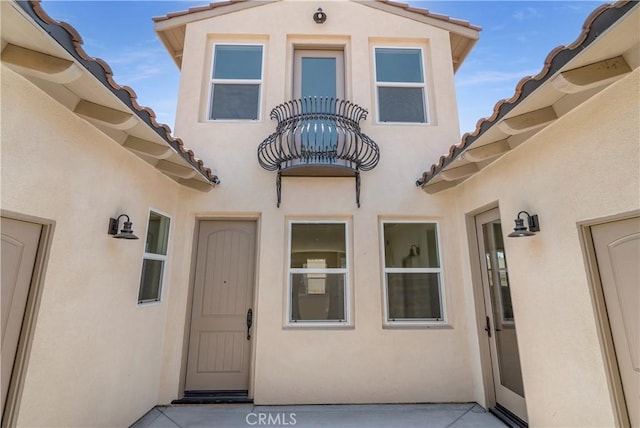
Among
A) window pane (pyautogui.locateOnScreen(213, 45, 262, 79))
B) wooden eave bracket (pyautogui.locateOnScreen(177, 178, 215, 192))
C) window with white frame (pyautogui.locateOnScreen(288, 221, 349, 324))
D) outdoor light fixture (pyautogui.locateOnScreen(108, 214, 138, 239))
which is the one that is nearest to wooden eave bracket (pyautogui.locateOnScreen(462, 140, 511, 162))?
window with white frame (pyautogui.locateOnScreen(288, 221, 349, 324))

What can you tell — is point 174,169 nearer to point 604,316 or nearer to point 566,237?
point 566,237

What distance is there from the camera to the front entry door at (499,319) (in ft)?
13.1

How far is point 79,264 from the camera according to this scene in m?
3.15

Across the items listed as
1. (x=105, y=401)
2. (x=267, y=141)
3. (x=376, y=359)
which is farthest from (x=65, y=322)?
(x=376, y=359)

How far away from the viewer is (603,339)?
8.93ft

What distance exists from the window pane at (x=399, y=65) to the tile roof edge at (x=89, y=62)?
176 inches

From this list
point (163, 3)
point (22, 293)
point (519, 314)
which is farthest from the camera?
point (163, 3)

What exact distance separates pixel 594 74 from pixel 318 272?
414 cm

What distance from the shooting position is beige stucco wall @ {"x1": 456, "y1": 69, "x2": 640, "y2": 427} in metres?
2.57

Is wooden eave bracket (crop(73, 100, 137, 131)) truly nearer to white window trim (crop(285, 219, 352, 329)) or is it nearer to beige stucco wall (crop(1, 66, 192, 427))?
beige stucco wall (crop(1, 66, 192, 427))

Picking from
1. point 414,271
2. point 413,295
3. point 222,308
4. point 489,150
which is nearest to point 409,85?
point 489,150

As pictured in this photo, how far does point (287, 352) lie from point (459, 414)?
8.78 feet

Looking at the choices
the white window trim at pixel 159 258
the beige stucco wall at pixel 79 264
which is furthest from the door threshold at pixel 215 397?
the white window trim at pixel 159 258

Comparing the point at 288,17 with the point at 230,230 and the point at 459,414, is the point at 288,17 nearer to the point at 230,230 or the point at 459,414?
the point at 230,230
